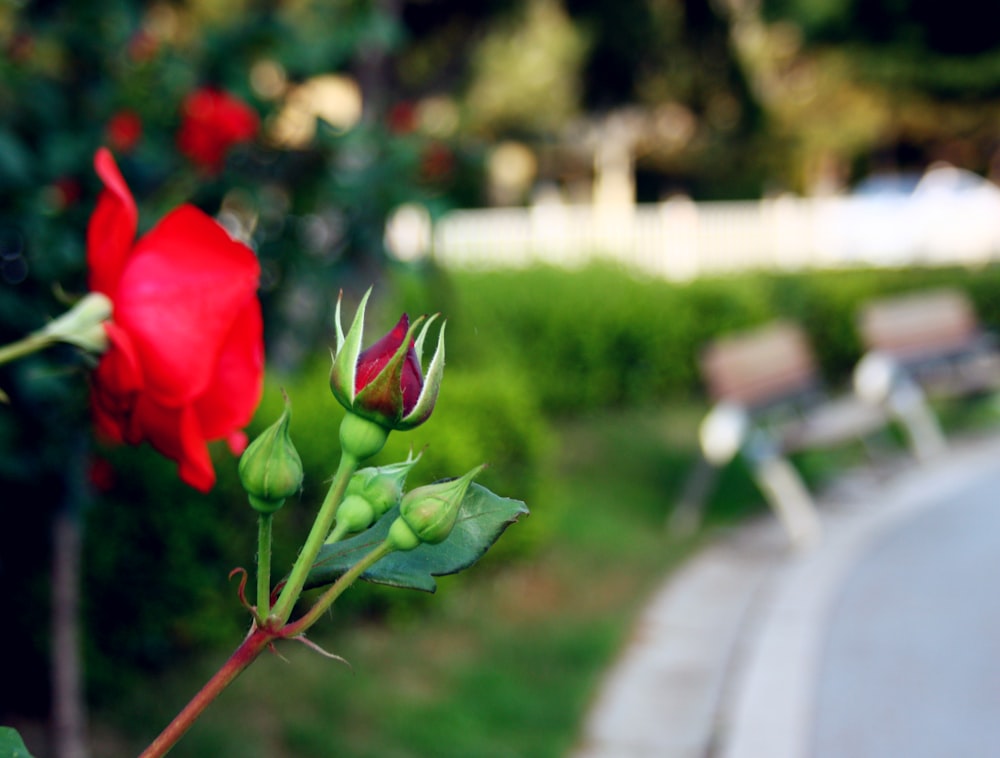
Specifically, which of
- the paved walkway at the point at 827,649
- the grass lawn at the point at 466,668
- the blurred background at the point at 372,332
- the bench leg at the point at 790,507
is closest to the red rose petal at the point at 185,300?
the blurred background at the point at 372,332

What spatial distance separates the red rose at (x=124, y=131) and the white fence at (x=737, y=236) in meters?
6.52

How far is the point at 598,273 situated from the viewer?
7926 mm

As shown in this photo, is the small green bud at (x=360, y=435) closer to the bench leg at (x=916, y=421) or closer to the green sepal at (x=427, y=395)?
the green sepal at (x=427, y=395)

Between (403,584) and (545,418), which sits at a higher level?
(403,584)

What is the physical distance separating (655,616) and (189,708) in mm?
3786

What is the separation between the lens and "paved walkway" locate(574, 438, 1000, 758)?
312 centimetres

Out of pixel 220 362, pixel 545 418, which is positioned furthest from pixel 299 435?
pixel 545 418

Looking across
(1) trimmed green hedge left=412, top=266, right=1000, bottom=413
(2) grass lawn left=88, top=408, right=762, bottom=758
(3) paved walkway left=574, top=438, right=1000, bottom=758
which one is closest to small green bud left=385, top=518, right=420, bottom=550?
(2) grass lawn left=88, top=408, right=762, bottom=758

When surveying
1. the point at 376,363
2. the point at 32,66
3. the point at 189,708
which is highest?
the point at 32,66

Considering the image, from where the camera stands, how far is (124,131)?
1.78 m

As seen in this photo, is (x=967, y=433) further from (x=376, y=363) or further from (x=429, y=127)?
(x=376, y=363)

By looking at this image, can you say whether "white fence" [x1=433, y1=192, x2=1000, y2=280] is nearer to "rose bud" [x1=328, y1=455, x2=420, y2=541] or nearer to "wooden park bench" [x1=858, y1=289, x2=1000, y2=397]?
"wooden park bench" [x1=858, y1=289, x2=1000, y2=397]

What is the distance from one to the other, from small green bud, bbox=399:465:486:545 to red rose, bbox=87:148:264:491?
9cm

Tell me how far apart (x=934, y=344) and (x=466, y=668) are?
176 inches
